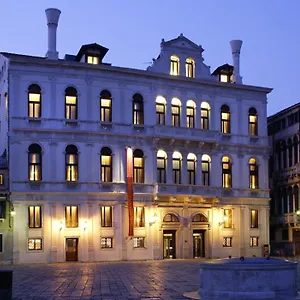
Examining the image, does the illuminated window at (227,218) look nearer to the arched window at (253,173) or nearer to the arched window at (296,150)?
the arched window at (253,173)

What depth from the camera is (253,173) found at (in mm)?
59938

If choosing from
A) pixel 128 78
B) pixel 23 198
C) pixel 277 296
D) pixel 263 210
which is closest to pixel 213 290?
pixel 277 296

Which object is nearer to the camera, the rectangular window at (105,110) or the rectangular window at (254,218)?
the rectangular window at (105,110)

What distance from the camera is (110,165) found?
5306cm

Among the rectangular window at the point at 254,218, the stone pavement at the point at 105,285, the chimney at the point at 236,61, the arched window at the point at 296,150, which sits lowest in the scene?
the stone pavement at the point at 105,285

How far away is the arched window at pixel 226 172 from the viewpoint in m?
58.3

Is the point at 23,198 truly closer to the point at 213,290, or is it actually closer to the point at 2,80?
the point at 2,80

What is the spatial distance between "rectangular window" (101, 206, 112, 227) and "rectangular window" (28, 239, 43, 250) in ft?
16.7

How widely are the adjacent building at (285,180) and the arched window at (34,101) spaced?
76.7 ft

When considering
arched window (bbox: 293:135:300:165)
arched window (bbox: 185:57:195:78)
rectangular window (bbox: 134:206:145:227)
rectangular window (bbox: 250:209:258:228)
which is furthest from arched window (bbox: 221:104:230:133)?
rectangular window (bbox: 134:206:145:227)

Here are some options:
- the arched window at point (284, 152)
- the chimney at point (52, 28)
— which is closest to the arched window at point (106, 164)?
the chimney at point (52, 28)

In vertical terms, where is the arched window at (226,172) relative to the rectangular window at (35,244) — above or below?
above

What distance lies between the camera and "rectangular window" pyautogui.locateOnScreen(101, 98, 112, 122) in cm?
5338

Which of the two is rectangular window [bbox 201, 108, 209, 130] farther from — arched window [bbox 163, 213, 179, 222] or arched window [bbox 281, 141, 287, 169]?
arched window [bbox 281, 141, 287, 169]
